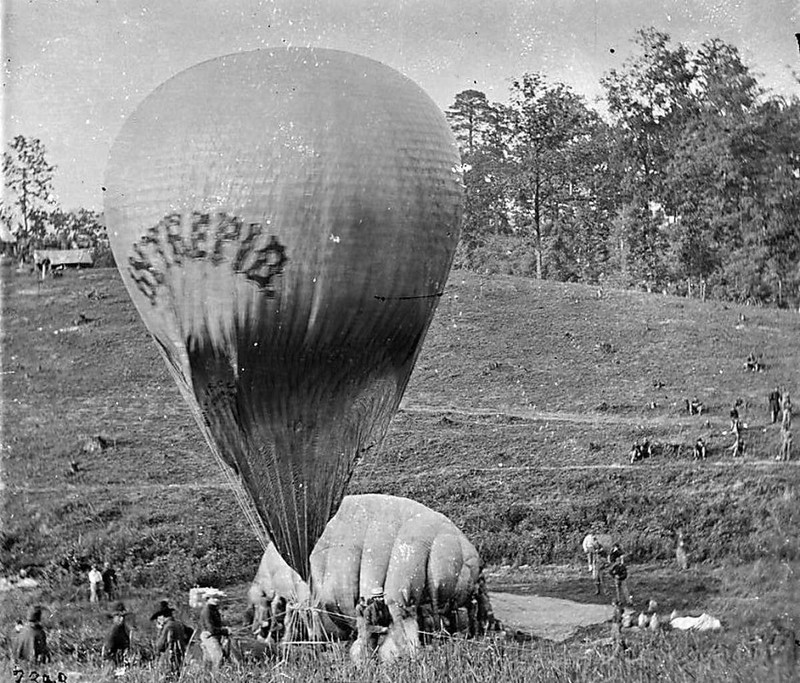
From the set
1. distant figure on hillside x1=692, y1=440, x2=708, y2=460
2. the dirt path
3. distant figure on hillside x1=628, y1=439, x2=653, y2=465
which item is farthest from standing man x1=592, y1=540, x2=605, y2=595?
the dirt path

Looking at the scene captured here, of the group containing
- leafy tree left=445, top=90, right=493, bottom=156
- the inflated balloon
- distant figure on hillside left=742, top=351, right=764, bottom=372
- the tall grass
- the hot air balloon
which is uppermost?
leafy tree left=445, top=90, right=493, bottom=156

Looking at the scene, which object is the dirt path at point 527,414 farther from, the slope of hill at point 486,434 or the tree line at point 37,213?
the tree line at point 37,213

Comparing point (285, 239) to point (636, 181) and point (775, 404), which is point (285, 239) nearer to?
point (636, 181)

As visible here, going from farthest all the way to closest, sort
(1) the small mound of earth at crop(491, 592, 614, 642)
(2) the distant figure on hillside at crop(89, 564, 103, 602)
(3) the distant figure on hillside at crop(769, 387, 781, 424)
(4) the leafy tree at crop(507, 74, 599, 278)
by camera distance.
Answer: (3) the distant figure on hillside at crop(769, 387, 781, 424)
(4) the leafy tree at crop(507, 74, 599, 278)
(2) the distant figure on hillside at crop(89, 564, 103, 602)
(1) the small mound of earth at crop(491, 592, 614, 642)

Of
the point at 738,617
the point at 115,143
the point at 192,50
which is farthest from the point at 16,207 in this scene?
the point at 738,617

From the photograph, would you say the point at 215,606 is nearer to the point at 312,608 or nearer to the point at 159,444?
the point at 312,608

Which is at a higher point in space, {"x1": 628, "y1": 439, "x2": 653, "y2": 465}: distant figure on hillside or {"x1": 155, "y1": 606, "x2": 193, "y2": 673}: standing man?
{"x1": 628, "y1": 439, "x2": 653, "y2": 465}: distant figure on hillside

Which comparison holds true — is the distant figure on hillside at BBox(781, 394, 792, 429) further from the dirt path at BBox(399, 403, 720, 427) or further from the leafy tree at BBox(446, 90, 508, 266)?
the leafy tree at BBox(446, 90, 508, 266)

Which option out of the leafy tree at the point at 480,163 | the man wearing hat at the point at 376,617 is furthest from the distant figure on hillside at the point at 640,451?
the man wearing hat at the point at 376,617
